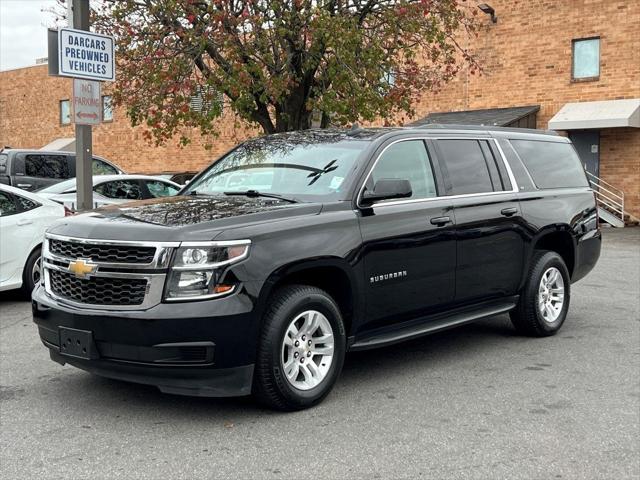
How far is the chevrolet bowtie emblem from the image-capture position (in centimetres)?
468

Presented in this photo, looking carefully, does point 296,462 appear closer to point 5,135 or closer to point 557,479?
point 557,479

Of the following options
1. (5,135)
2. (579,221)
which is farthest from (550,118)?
(5,135)

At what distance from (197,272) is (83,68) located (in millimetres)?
6254

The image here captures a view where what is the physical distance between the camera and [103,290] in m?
4.66

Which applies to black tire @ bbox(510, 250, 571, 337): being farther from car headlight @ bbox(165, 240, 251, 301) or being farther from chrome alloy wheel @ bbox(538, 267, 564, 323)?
car headlight @ bbox(165, 240, 251, 301)

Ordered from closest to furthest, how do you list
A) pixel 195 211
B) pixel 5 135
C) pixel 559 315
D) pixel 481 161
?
pixel 195 211
pixel 481 161
pixel 559 315
pixel 5 135

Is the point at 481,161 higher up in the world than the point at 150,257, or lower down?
higher up

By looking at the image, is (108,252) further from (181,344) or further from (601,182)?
(601,182)

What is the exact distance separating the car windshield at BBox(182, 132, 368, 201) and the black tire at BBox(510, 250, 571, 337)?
2266 millimetres

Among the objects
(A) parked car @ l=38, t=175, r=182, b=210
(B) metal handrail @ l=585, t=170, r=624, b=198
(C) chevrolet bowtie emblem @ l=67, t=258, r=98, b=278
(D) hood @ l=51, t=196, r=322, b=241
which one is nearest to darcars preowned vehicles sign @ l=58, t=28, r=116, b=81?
(A) parked car @ l=38, t=175, r=182, b=210

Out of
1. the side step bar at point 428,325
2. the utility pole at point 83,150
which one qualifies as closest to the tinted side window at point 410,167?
the side step bar at point 428,325

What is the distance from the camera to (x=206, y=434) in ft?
14.8

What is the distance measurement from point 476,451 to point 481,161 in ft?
10.1

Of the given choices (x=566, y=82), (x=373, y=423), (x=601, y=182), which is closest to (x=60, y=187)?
(x=373, y=423)
